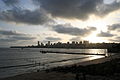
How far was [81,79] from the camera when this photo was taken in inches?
836

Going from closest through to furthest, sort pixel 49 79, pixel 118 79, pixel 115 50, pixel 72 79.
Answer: pixel 118 79
pixel 72 79
pixel 49 79
pixel 115 50

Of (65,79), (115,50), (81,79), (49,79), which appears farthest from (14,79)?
(115,50)

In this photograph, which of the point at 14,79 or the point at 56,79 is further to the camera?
the point at 14,79

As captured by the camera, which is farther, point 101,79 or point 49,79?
point 49,79

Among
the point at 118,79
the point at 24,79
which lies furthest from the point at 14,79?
the point at 118,79

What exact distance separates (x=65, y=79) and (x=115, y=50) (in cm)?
12354

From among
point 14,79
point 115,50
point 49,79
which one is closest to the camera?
point 49,79

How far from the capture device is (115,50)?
139625 mm

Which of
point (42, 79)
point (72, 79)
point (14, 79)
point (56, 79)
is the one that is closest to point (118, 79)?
point (72, 79)

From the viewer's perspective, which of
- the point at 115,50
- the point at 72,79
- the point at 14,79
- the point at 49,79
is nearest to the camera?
the point at 72,79

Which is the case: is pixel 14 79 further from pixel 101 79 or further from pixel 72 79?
pixel 101 79

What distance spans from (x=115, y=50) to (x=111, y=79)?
408ft

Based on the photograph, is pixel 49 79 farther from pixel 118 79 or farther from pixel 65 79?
pixel 118 79

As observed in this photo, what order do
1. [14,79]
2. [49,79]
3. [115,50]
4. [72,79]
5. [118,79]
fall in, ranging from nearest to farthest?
[118,79], [72,79], [49,79], [14,79], [115,50]
